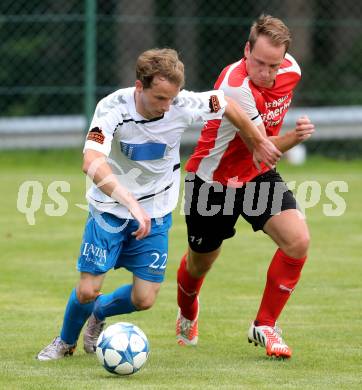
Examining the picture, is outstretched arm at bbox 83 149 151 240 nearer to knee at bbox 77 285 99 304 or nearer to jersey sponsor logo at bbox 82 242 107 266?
jersey sponsor logo at bbox 82 242 107 266

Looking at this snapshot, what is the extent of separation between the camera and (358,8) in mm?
18594

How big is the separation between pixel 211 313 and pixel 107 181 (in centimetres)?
203

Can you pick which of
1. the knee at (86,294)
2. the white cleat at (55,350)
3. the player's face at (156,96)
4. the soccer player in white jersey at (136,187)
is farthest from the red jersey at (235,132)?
the white cleat at (55,350)

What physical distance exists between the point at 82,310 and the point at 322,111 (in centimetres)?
1136

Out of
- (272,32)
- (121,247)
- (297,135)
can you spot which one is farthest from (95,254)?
(272,32)

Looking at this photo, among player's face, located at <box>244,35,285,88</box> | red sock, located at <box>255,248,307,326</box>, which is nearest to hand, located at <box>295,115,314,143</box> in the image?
player's face, located at <box>244,35,285,88</box>

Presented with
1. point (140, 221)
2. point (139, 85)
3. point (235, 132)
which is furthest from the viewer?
point (235, 132)

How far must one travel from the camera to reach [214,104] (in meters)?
5.93

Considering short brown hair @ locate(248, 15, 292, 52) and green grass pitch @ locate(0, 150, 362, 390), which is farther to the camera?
short brown hair @ locate(248, 15, 292, 52)

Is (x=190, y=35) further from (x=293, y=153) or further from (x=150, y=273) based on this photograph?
(x=150, y=273)

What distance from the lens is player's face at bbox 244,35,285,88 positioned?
605cm

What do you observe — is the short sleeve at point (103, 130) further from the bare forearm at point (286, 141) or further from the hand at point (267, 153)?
the bare forearm at point (286, 141)

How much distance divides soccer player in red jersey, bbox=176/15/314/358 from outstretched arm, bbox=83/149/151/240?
101cm

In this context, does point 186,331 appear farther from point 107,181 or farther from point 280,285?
point 107,181
